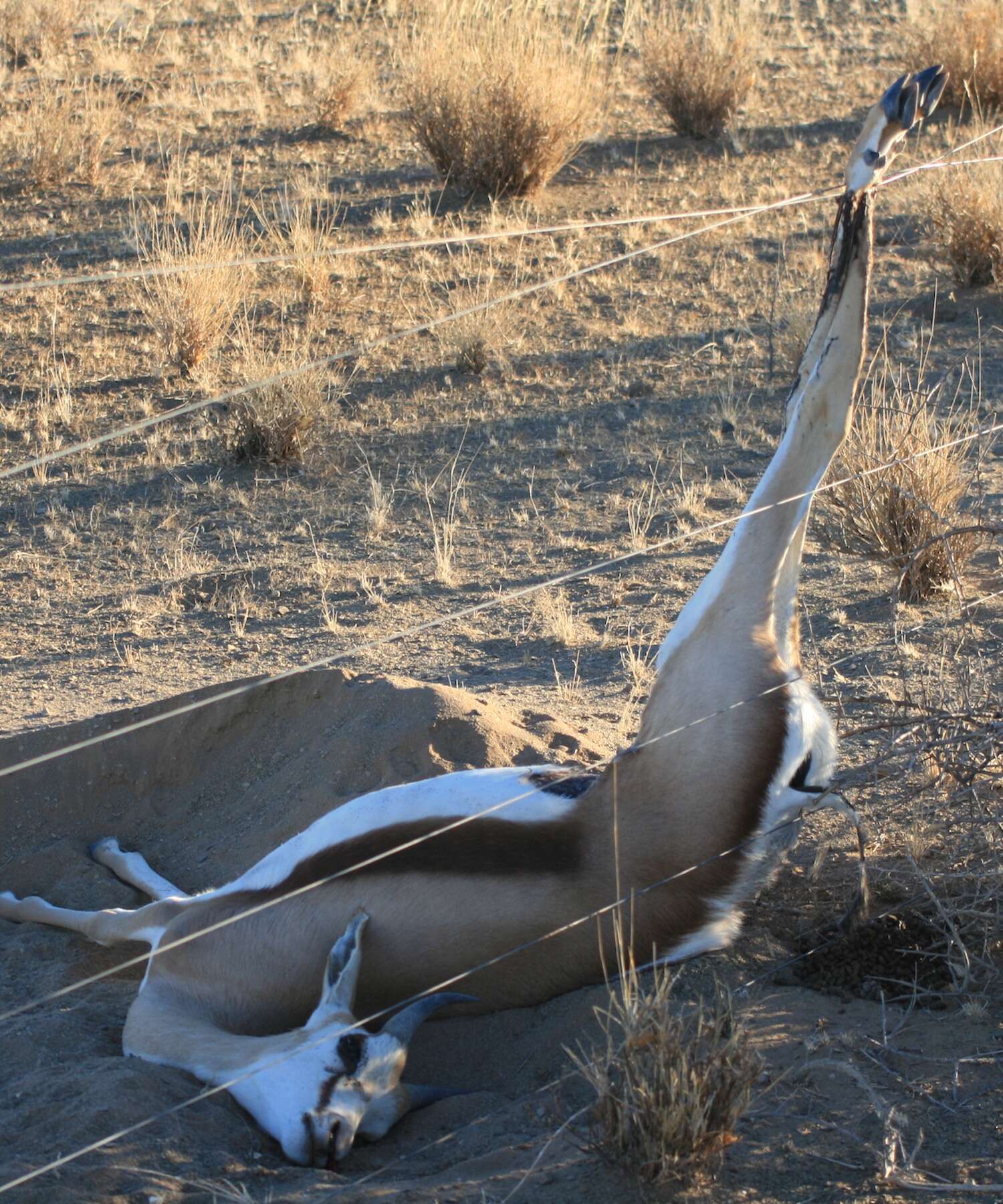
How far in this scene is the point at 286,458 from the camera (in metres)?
8.20

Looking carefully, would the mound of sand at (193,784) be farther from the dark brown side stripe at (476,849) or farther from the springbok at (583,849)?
the dark brown side stripe at (476,849)

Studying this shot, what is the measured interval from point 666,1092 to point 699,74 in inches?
461

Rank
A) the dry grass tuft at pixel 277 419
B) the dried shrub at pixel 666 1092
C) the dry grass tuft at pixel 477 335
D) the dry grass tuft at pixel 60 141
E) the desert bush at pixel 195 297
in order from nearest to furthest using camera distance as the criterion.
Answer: the dried shrub at pixel 666 1092
the dry grass tuft at pixel 277 419
the desert bush at pixel 195 297
the dry grass tuft at pixel 477 335
the dry grass tuft at pixel 60 141

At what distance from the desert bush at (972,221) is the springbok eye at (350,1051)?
27.8 feet

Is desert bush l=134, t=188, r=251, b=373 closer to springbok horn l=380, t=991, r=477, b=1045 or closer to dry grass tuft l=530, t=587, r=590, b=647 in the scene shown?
dry grass tuft l=530, t=587, r=590, b=647

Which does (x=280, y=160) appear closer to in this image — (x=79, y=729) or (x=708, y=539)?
(x=708, y=539)

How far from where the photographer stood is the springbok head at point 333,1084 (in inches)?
121

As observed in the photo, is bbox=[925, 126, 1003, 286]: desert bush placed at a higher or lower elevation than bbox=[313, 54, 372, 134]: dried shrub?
lower

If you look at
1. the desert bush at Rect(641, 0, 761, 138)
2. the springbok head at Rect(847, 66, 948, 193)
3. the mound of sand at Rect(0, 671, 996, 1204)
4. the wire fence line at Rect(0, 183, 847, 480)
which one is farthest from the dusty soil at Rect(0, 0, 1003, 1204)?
the springbok head at Rect(847, 66, 948, 193)

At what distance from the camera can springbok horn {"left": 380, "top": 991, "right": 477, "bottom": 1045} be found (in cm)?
319

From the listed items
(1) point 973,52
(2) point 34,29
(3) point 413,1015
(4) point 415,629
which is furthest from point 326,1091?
(2) point 34,29

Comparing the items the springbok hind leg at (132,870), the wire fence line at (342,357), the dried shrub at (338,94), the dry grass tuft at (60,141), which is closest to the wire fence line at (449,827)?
the springbok hind leg at (132,870)

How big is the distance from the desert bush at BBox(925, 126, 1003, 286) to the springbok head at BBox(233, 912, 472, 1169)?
831cm

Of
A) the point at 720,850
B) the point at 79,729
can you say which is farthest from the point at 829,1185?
the point at 79,729
